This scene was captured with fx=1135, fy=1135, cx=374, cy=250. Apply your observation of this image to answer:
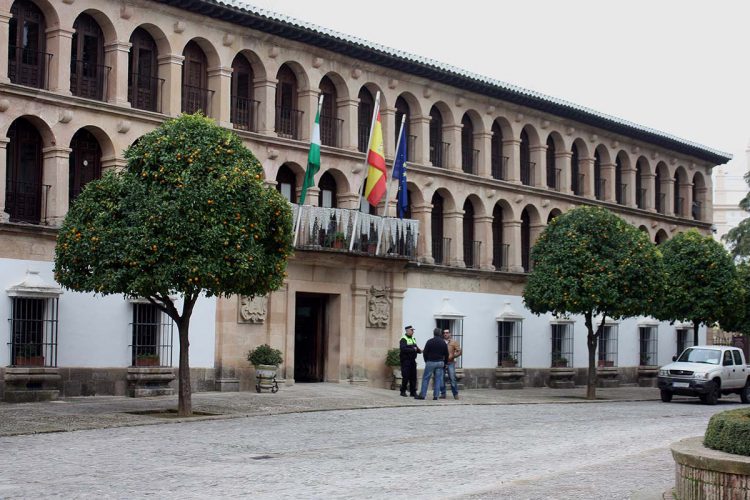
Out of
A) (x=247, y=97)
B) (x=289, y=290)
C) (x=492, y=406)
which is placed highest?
(x=247, y=97)

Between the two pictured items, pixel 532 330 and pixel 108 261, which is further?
pixel 532 330

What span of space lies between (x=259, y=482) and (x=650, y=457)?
609cm

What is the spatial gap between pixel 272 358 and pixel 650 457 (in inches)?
581

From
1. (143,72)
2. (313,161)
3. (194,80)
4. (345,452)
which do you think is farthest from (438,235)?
(345,452)

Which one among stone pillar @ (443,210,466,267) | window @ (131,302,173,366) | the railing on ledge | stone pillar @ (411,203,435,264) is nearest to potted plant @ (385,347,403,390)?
the railing on ledge

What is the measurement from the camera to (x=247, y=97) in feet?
103

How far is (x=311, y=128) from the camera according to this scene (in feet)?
107

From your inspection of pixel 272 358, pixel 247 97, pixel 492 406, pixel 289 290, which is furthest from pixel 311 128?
pixel 492 406

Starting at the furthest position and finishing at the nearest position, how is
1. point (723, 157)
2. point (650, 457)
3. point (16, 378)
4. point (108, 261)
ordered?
point (723, 157), point (16, 378), point (108, 261), point (650, 457)

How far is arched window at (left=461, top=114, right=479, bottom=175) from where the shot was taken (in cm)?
3862

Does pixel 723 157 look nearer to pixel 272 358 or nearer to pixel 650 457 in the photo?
pixel 272 358

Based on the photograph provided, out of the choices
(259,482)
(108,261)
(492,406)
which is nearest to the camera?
(259,482)

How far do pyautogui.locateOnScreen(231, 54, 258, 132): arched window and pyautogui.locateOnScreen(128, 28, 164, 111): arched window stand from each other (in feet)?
8.36

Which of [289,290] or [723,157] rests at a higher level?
[723,157]
